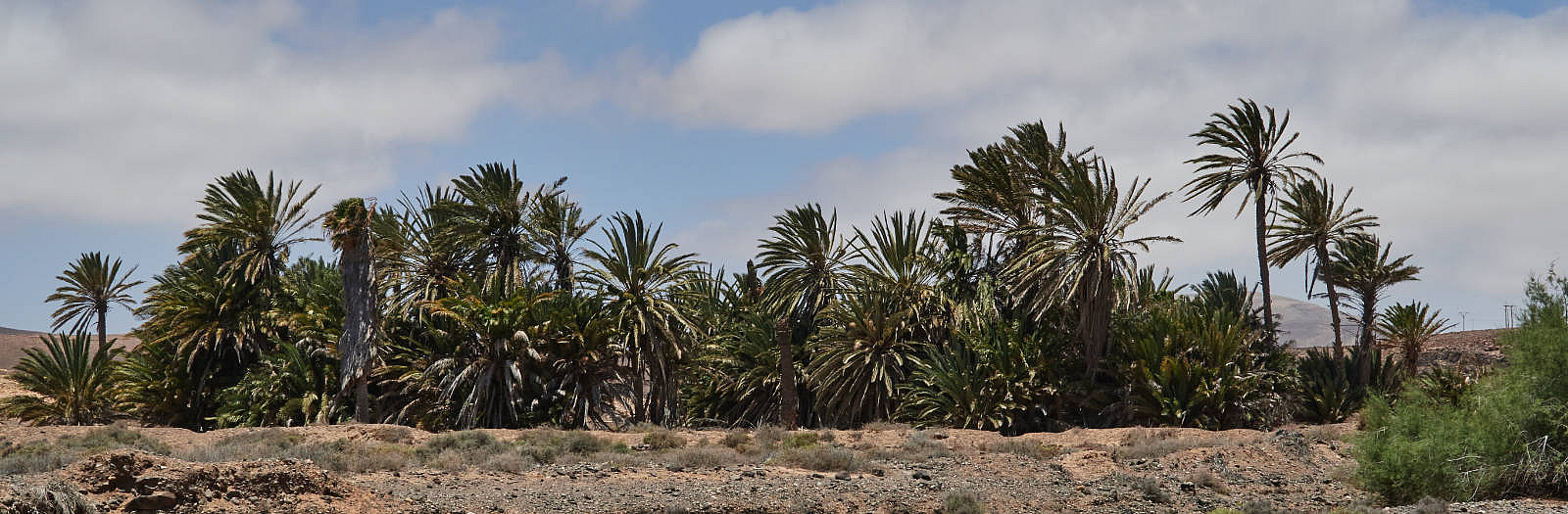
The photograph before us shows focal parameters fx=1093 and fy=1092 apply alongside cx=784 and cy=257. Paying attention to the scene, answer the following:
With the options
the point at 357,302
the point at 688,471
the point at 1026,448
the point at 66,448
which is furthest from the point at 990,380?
the point at 66,448

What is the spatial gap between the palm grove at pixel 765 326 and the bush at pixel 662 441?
4182 millimetres

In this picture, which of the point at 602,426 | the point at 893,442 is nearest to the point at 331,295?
the point at 602,426

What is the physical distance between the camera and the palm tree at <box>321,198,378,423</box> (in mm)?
21688

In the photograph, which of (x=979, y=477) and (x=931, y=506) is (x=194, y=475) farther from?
(x=979, y=477)

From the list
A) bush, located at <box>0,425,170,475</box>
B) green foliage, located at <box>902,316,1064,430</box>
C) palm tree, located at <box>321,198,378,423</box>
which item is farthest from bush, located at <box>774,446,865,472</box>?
palm tree, located at <box>321,198,378,423</box>

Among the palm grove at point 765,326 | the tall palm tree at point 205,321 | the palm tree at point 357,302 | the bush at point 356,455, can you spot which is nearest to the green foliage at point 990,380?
the palm grove at point 765,326

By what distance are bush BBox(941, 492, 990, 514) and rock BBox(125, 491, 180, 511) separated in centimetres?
751

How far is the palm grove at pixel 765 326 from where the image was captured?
21484 mm

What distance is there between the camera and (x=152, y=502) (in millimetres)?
9664

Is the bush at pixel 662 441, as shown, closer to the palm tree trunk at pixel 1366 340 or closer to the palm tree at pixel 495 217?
the palm tree at pixel 495 217

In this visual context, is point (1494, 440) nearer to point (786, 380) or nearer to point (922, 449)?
point (922, 449)

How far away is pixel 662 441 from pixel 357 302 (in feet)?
26.6

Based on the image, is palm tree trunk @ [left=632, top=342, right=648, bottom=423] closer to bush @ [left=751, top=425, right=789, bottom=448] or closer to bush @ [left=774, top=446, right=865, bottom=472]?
bush @ [left=751, top=425, right=789, bottom=448]

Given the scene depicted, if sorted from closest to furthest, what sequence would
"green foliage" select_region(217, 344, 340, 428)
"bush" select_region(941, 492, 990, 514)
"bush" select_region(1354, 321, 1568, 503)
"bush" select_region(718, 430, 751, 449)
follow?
1. "bush" select_region(941, 492, 990, 514)
2. "bush" select_region(1354, 321, 1568, 503)
3. "bush" select_region(718, 430, 751, 449)
4. "green foliage" select_region(217, 344, 340, 428)
